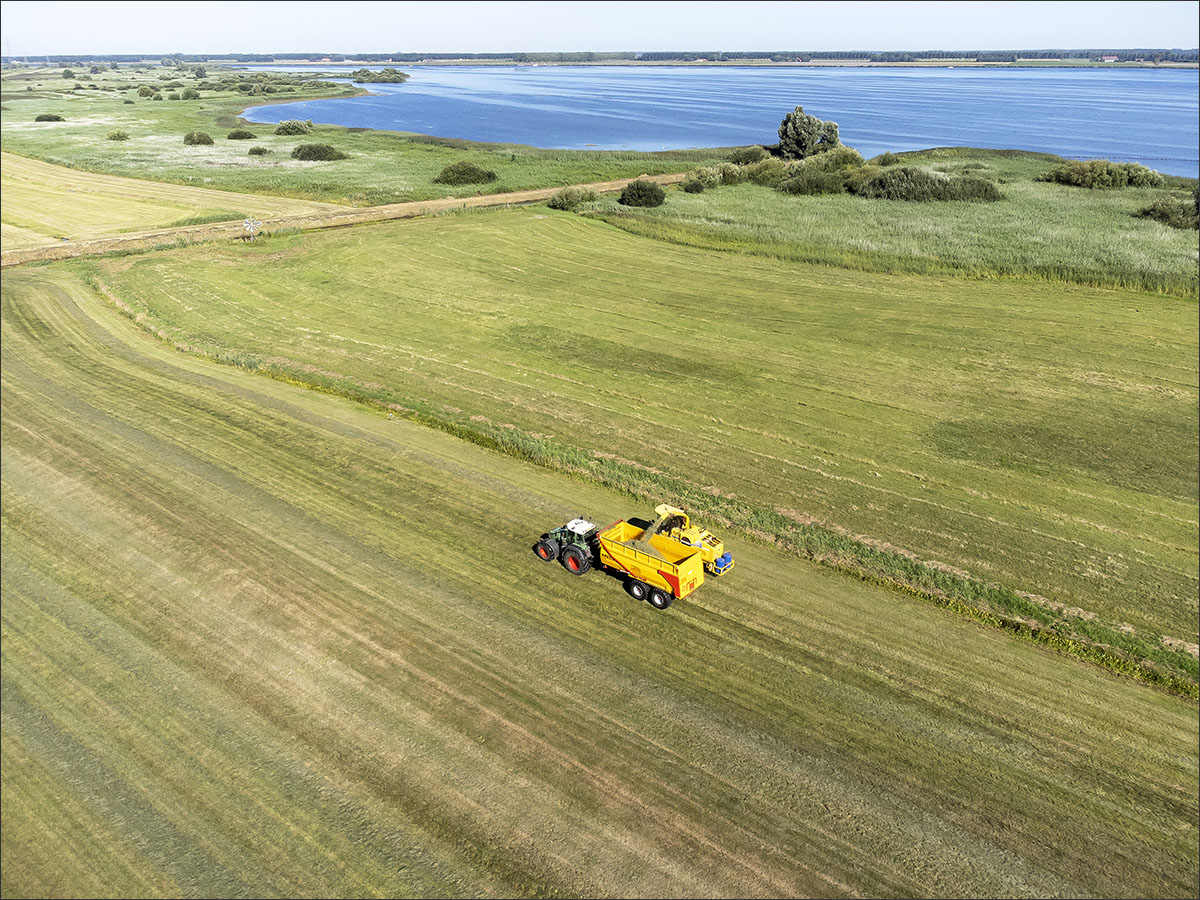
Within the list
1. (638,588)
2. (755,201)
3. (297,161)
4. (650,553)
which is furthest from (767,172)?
(638,588)

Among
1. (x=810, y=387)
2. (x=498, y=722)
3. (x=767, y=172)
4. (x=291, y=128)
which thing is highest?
(x=291, y=128)

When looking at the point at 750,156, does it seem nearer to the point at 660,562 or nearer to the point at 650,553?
the point at 650,553

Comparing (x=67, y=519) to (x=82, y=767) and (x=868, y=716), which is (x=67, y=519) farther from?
(x=868, y=716)

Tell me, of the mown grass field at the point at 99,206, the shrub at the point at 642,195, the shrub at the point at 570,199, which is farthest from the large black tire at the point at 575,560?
the mown grass field at the point at 99,206

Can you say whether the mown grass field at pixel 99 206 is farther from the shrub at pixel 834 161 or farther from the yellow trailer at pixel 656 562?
the yellow trailer at pixel 656 562

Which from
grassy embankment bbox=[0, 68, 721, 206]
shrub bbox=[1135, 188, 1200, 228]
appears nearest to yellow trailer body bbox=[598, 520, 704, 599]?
shrub bbox=[1135, 188, 1200, 228]

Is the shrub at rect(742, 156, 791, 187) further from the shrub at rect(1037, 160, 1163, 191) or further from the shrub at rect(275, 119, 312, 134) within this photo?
the shrub at rect(275, 119, 312, 134)
